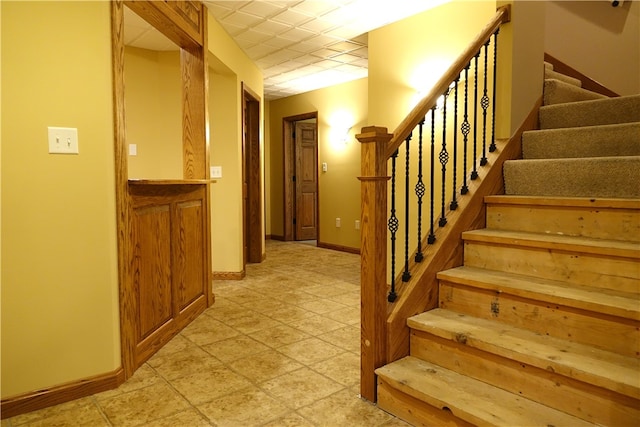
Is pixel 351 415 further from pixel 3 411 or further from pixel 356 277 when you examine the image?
pixel 356 277

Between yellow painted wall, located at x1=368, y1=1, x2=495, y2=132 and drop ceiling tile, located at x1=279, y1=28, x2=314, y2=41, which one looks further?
drop ceiling tile, located at x1=279, y1=28, x2=314, y2=41

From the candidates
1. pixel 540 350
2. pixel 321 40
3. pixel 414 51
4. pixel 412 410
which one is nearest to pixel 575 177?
pixel 540 350

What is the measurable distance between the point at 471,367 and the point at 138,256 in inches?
74.0

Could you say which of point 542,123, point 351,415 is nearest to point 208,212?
point 351,415

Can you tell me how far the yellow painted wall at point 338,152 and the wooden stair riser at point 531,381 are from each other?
4241 mm

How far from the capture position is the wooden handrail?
6.59ft

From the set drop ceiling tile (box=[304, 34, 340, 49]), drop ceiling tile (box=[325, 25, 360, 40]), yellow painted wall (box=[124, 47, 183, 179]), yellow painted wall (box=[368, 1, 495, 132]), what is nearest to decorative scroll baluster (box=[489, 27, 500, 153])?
yellow painted wall (box=[368, 1, 495, 132])

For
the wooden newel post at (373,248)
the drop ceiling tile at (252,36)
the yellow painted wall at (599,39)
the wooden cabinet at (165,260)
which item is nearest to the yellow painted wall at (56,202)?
the wooden cabinet at (165,260)

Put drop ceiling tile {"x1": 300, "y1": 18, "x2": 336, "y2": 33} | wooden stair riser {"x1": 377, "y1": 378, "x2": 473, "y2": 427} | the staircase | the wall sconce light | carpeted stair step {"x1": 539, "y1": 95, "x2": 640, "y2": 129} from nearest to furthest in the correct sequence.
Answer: the staircase, wooden stair riser {"x1": 377, "y1": 378, "x2": 473, "y2": 427}, carpeted stair step {"x1": 539, "y1": 95, "x2": 640, "y2": 129}, drop ceiling tile {"x1": 300, "y1": 18, "x2": 336, "y2": 33}, the wall sconce light

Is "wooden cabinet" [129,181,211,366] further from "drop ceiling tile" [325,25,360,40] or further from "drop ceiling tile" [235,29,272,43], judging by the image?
"drop ceiling tile" [325,25,360,40]

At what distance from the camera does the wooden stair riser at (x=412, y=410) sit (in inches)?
63.9

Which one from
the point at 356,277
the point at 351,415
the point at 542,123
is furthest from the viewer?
the point at 356,277

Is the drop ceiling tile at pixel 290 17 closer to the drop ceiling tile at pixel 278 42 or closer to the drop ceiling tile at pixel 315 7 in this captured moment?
the drop ceiling tile at pixel 315 7

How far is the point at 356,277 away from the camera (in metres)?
4.65
